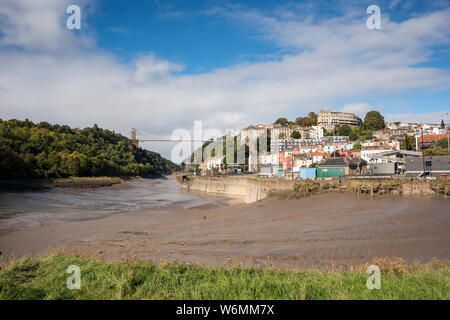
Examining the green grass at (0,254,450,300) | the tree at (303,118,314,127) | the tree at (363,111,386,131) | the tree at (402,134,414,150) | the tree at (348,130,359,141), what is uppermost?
the tree at (303,118,314,127)

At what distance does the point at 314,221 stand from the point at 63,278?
1194 centimetres

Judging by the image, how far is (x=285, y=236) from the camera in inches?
477

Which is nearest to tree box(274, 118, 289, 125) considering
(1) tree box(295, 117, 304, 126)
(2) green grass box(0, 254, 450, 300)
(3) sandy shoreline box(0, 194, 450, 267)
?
(1) tree box(295, 117, 304, 126)

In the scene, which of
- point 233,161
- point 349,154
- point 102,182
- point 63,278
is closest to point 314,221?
point 63,278

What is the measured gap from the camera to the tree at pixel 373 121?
108806 mm

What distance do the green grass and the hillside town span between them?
24.9 m

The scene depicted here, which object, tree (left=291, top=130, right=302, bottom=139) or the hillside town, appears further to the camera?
tree (left=291, top=130, right=302, bottom=139)

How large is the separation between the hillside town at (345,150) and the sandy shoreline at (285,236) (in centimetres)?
1369

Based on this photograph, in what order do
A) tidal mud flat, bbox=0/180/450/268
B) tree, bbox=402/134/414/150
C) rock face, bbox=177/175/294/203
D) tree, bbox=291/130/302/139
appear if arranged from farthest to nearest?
1. tree, bbox=291/130/302/139
2. tree, bbox=402/134/414/150
3. rock face, bbox=177/175/294/203
4. tidal mud flat, bbox=0/180/450/268

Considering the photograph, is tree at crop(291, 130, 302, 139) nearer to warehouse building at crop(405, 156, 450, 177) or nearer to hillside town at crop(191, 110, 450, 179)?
hillside town at crop(191, 110, 450, 179)

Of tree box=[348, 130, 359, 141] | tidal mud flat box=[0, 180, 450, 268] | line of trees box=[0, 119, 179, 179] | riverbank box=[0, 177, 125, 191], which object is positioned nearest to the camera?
tidal mud flat box=[0, 180, 450, 268]

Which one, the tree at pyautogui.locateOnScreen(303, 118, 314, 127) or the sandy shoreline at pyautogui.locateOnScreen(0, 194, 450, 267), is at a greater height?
the tree at pyautogui.locateOnScreen(303, 118, 314, 127)

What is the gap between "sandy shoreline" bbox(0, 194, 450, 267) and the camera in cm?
956
